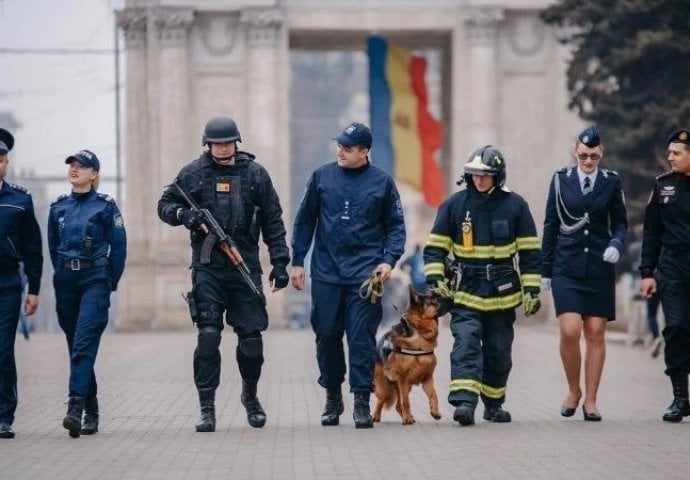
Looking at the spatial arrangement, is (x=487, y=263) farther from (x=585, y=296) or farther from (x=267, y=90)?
(x=267, y=90)

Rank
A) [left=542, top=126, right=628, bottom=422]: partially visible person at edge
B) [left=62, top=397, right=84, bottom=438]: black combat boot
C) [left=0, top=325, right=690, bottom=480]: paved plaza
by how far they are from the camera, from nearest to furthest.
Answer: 1. [left=0, top=325, right=690, bottom=480]: paved plaza
2. [left=62, top=397, right=84, bottom=438]: black combat boot
3. [left=542, top=126, right=628, bottom=422]: partially visible person at edge

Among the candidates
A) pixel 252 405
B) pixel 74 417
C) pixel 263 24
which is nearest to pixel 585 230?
pixel 252 405

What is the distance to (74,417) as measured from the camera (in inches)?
509

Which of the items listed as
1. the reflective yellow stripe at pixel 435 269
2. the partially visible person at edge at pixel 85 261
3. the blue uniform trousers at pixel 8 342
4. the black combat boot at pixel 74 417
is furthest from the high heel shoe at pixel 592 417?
the blue uniform trousers at pixel 8 342

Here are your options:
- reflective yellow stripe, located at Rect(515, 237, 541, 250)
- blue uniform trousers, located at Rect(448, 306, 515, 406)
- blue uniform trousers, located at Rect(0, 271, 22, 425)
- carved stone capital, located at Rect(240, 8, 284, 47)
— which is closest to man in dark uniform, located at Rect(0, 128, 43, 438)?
blue uniform trousers, located at Rect(0, 271, 22, 425)

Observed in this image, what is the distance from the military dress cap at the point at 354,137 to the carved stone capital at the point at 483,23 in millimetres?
27292

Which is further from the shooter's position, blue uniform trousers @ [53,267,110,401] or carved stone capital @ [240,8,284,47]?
carved stone capital @ [240,8,284,47]

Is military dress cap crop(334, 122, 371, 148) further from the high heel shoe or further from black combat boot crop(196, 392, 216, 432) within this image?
the high heel shoe

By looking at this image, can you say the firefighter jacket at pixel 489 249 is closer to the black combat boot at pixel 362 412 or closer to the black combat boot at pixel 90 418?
the black combat boot at pixel 362 412

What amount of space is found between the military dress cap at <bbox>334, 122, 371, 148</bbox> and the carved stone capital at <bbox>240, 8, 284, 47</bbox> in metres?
27.2

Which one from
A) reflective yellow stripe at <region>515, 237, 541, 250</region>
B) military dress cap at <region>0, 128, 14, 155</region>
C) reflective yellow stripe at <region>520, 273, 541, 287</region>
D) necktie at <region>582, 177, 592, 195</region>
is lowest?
reflective yellow stripe at <region>520, 273, 541, 287</region>

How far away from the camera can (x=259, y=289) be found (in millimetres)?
13266

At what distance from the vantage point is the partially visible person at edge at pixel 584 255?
46.3 feet

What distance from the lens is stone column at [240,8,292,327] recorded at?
40906mm
